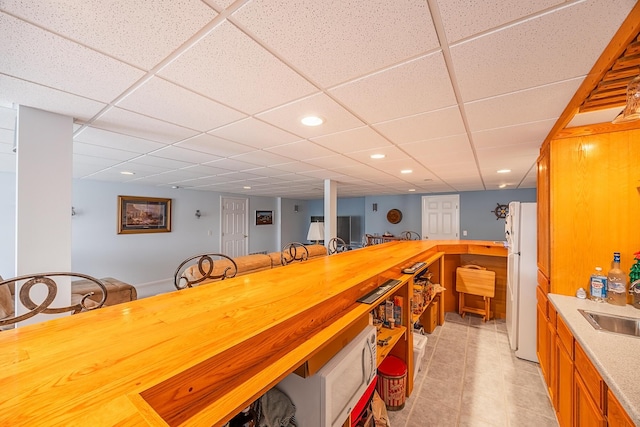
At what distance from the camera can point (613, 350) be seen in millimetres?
1217

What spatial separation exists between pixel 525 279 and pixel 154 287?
6726 mm

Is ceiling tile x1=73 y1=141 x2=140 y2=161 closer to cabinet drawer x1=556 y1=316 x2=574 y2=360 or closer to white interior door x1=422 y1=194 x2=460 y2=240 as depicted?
cabinet drawer x1=556 y1=316 x2=574 y2=360

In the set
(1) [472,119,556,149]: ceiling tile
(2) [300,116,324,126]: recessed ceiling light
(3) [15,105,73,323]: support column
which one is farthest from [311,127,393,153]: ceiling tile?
(3) [15,105,73,323]: support column

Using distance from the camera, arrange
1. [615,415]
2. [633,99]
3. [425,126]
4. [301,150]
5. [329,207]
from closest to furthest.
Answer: [615,415], [633,99], [425,126], [301,150], [329,207]

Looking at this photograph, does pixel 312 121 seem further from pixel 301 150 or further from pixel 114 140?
pixel 114 140

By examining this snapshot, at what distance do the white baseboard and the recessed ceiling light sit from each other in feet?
17.6

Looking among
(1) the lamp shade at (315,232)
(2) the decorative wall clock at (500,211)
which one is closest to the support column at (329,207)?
(1) the lamp shade at (315,232)

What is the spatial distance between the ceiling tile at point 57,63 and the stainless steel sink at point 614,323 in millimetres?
2964

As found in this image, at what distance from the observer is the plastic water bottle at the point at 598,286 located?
Result: 176 centimetres

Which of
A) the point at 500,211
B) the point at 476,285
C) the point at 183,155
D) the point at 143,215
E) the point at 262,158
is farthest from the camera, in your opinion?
the point at 500,211

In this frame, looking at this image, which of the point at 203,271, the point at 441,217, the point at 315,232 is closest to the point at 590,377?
the point at 203,271

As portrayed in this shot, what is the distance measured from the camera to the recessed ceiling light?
1919mm

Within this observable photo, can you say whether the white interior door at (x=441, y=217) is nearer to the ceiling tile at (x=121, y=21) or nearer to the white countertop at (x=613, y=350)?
the white countertop at (x=613, y=350)

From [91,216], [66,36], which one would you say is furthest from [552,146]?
[91,216]
